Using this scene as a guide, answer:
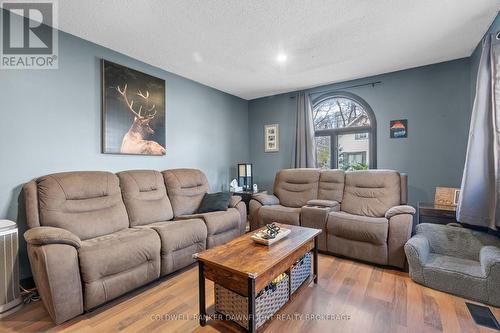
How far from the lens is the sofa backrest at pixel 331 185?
135 inches

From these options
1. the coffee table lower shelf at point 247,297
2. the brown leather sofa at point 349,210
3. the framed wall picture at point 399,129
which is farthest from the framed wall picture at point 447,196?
the coffee table lower shelf at point 247,297

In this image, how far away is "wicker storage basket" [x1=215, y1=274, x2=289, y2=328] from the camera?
159 centimetres

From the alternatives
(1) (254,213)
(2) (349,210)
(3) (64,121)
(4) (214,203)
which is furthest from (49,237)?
(2) (349,210)

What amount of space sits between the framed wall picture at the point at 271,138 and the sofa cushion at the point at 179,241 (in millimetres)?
2568

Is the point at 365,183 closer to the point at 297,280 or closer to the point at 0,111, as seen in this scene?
the point at 297,280

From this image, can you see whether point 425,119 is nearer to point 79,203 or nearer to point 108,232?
point 108,232

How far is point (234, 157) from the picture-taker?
481cm

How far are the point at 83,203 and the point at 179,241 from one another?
1.02 metres

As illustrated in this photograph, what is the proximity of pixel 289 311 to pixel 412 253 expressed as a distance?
1.35 m

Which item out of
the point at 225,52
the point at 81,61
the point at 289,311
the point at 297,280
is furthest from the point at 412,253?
the point at 81,61

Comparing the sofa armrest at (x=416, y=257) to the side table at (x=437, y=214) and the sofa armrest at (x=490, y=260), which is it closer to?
the sofa armrest at (x=490, y=260)

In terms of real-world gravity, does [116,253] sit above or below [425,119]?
below

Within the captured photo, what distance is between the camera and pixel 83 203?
2.30 m

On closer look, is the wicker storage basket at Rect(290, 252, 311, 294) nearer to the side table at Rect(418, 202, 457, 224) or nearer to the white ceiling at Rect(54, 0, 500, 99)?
the side table at Rect(418, 202, 457, 224)
